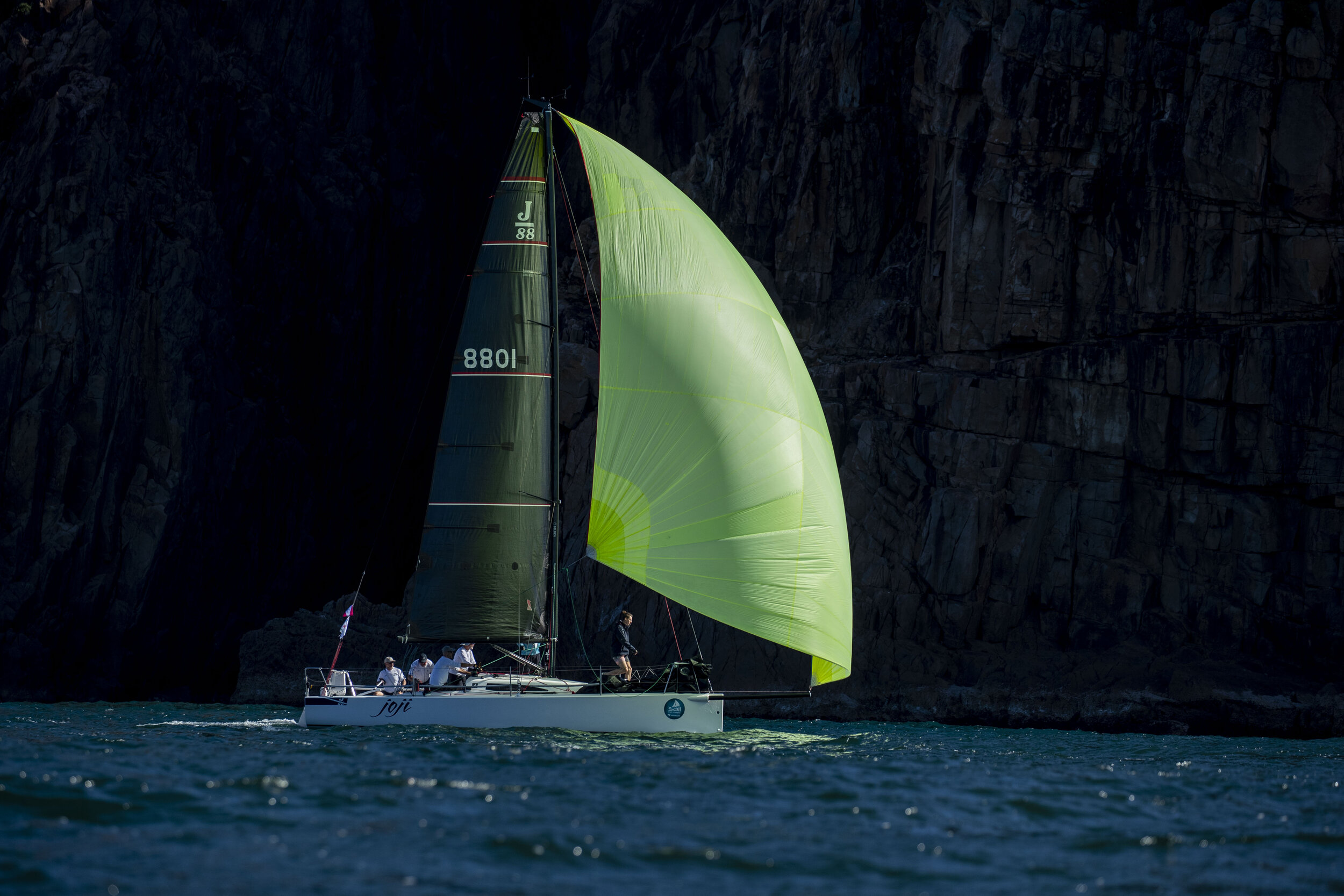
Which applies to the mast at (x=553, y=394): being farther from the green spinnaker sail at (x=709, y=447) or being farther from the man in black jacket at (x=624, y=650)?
the green spinnaker sail at (x=709, y=447)

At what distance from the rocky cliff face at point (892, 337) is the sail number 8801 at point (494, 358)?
45.6 ft

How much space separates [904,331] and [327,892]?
28.5 metres

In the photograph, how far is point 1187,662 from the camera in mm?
30031

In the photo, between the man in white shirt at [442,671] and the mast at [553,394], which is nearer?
the man in white shirt at [442,671]

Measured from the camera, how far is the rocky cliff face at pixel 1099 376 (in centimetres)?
3050

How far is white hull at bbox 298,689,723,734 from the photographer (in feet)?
57.4

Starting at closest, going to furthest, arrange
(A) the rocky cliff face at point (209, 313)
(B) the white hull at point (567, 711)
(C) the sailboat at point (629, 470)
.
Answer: (B) the white hull at point (567, 711) → (C) the sailboat at point (629, 470) → (A) the rocky cliff face at point (209, 313)

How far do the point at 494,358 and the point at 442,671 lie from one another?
471 cm

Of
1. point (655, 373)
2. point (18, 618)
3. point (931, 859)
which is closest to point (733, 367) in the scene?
point (655, 373)

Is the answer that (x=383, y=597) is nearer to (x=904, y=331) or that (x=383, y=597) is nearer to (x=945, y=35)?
(x=904, y=331)

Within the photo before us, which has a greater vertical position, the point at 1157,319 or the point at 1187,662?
the point at 1157,319

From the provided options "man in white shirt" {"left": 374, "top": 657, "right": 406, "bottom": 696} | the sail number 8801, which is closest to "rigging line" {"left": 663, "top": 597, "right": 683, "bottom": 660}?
"man in white shirt" {"left": 374, "top": 657, "right": 406, "bottom": 696}

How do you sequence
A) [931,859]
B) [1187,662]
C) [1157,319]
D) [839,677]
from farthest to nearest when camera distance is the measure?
[1157,319], [1187,662], [839,677], [931,859]

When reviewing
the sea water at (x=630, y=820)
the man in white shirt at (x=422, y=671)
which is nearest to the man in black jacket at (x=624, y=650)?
the sea water at (x=630, y=820)
